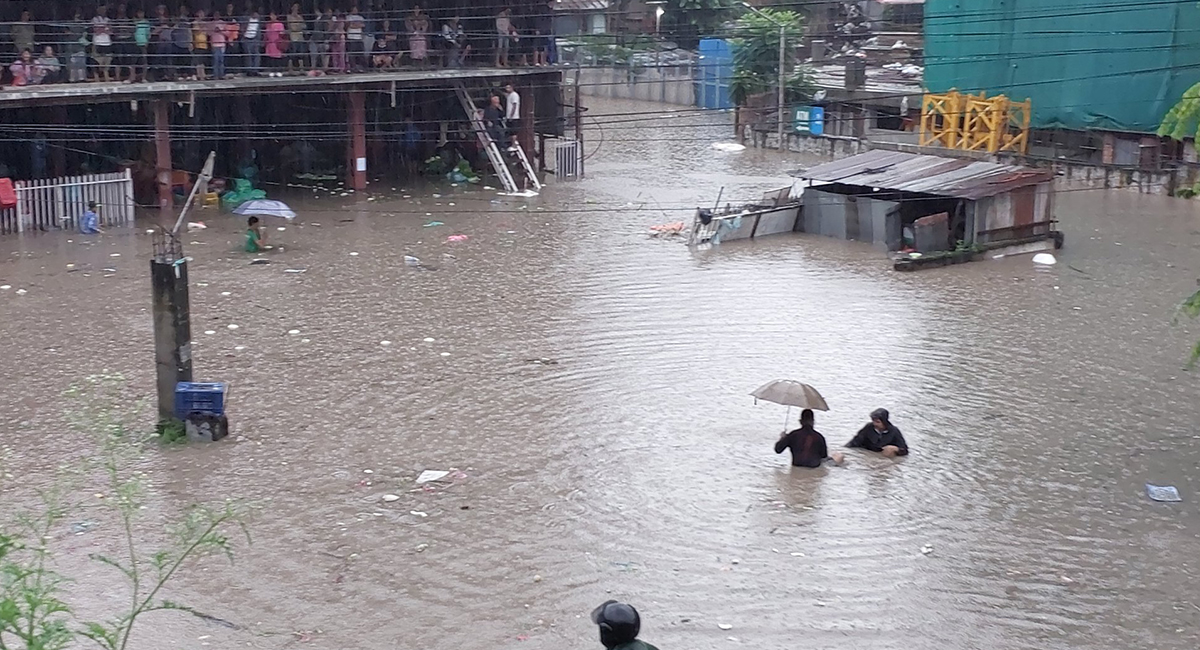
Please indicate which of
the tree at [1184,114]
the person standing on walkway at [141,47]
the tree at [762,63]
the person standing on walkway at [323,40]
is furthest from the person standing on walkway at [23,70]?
the tree at [762,63]

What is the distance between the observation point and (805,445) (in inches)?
450

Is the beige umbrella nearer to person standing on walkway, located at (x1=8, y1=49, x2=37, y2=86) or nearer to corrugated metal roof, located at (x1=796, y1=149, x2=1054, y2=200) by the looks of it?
corrugated metal roof, located at (x1=796, y1=149, x2=1054, y2=200)

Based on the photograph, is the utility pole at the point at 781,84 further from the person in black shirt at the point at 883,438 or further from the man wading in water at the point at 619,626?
the man wading in water at the point at 619,626

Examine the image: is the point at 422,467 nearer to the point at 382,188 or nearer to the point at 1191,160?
the point at 382,188

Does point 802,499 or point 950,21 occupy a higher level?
point 950,21

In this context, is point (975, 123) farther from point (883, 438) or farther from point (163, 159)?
point (883, 438)

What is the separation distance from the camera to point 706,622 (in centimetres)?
859

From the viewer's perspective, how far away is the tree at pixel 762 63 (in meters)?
39.2

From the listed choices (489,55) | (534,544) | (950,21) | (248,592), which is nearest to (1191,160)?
(950,21)

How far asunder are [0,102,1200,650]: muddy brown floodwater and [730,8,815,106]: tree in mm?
17610

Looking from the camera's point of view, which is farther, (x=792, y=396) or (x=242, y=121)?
(x=242, y=121)

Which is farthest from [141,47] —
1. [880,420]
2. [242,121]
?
[880,420]

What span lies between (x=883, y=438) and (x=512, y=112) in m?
18.4

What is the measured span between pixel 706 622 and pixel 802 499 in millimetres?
2546
